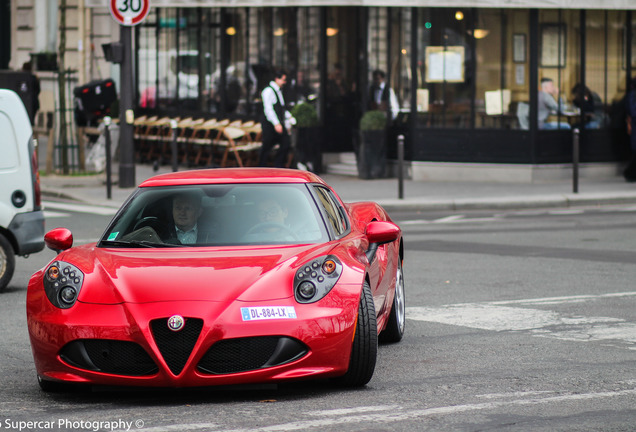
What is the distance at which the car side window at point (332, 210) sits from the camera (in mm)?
7656

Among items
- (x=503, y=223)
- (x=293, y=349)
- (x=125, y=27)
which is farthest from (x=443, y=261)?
(x=125, y=27)

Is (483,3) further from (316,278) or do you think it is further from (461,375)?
(316,278)

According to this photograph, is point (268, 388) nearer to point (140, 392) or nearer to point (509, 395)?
point (140, 392)

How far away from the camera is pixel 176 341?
6289 mm

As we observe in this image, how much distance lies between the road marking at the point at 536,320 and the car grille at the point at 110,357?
336 cm

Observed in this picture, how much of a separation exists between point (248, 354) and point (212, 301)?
1.08ft

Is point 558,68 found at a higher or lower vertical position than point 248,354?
higher

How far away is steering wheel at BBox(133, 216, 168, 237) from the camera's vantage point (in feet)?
24.7

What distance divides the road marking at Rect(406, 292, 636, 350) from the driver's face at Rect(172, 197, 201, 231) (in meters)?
2.56

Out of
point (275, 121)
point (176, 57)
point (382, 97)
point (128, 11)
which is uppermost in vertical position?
point (128, 11)

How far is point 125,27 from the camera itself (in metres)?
22.3

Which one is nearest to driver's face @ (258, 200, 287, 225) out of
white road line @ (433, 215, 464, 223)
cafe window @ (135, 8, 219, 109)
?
white road line @ (433, 215, 464, 223)

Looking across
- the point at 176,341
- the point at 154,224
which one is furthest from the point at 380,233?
the point at 176,341

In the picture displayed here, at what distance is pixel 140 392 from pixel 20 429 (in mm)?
1041
